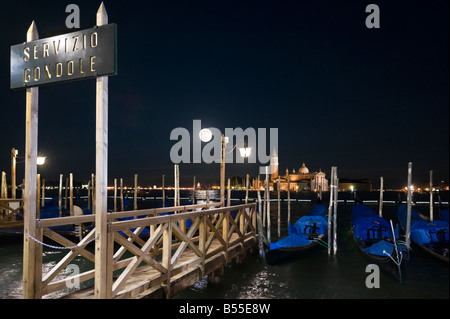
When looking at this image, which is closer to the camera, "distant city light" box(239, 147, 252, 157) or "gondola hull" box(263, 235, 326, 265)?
"gondola hull" box(263, 235, 326, 265)

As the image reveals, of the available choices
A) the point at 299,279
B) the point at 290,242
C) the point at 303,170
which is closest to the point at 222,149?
the point at 290,242

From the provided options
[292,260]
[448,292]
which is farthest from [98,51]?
[292,260]

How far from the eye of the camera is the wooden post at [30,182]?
3.42 metres

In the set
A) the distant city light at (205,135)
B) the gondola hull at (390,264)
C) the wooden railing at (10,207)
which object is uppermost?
the distant city light at (205,135)

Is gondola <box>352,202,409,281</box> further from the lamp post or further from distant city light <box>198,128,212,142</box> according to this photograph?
distant city light <box>198,128,212,142</box>

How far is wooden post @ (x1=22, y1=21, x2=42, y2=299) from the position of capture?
3.42 meters

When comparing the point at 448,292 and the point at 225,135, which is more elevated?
the point at 225,135

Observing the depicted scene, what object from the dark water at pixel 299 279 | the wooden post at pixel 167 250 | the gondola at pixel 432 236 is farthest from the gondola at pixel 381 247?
the wooden post at pixel 167 250

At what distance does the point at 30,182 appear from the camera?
3.42 metres

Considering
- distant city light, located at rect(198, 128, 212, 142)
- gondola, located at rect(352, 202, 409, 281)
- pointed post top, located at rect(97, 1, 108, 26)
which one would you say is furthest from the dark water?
pointed post top, located at rect(97, 1, 108, 26)

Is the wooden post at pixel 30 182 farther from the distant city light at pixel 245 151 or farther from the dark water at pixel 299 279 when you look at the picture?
the distant city light at pixel 245 151
